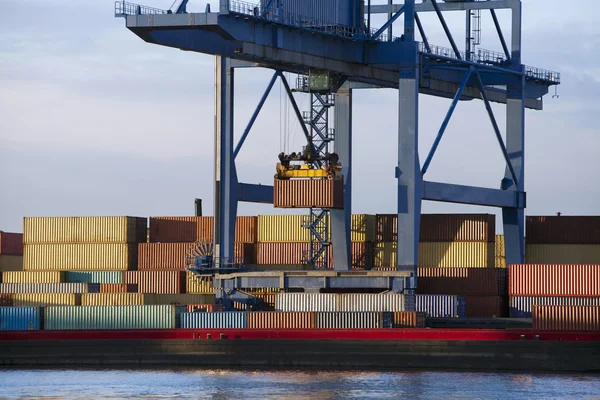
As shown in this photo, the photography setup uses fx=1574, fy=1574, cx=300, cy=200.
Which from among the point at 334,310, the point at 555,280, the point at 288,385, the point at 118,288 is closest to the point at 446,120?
the point at 555,280

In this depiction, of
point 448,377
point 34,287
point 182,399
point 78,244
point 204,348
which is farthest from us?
point 78,244

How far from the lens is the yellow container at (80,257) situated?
92.9 meters

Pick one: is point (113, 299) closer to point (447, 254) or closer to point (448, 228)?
point (447, 254)

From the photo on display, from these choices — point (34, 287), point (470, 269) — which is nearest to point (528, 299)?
point (470, 269)

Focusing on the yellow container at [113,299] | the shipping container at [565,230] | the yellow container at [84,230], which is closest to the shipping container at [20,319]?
the yellow container at [113,299]

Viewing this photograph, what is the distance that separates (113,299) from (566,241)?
26.1m

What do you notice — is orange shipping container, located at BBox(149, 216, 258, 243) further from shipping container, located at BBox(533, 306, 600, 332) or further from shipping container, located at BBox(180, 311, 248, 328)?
shipping container, located at BBox(533, 306, 600, 332)

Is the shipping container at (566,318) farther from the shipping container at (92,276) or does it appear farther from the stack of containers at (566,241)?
the shipping container at (92,276)

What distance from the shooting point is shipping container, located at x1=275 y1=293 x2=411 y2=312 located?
3091 inches

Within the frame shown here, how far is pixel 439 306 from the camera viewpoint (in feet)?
262

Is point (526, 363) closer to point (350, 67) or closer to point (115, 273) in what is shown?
point (350, 67)

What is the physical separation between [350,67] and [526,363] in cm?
1856

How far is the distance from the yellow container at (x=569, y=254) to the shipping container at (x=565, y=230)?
284 millimetres

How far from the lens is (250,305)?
8212 centimetres
